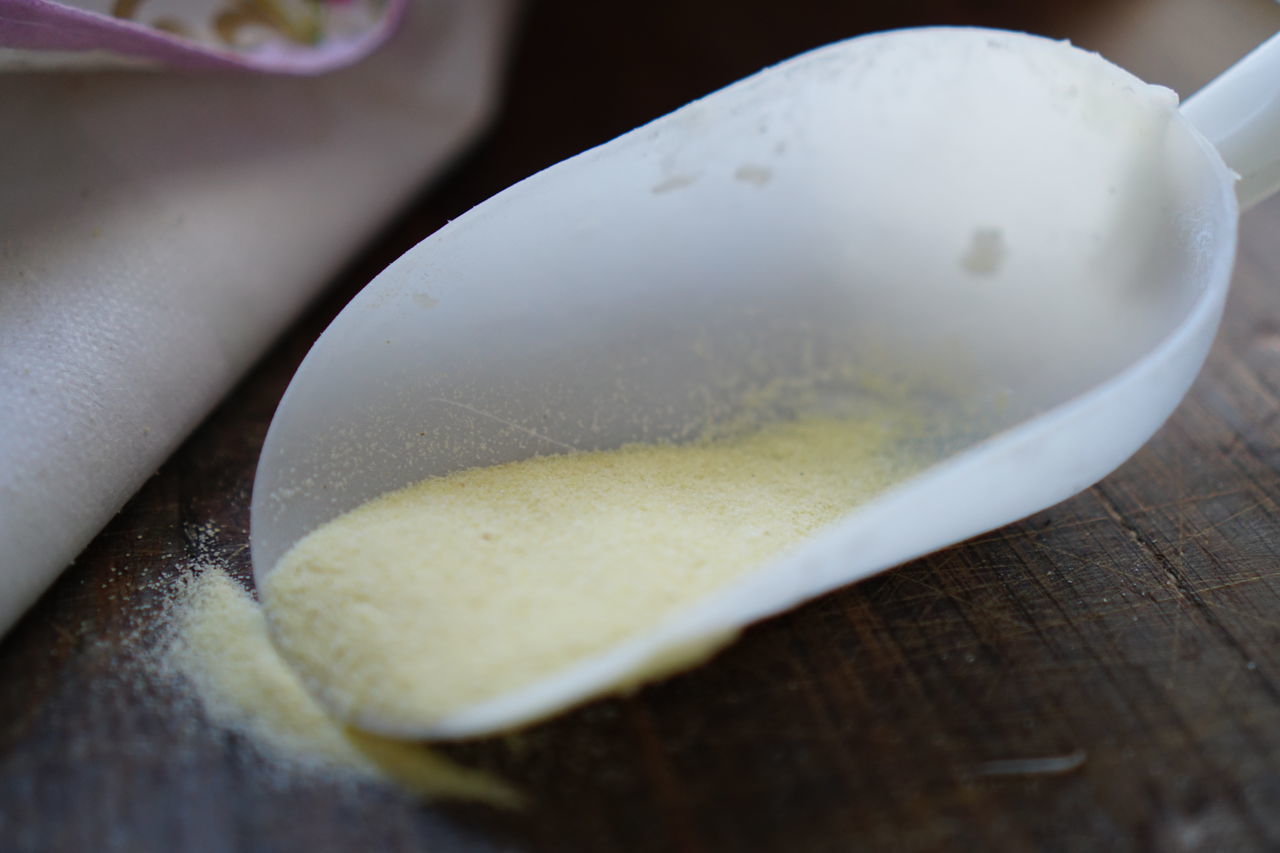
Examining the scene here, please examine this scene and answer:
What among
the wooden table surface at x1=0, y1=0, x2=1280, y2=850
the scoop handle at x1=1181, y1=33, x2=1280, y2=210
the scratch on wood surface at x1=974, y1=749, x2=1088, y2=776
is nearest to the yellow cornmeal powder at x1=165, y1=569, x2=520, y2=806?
the wooden table surface at x1=0, y1=0, x2=1280, y2=850

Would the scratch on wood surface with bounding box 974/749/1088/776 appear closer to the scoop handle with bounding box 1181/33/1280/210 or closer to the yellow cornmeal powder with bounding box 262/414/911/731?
the yellow cornmeal powder with bounding box 262/414/911/731

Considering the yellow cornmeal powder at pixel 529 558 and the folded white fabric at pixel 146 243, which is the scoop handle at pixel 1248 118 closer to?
the yellow cornmeal powder at pixel 529 558

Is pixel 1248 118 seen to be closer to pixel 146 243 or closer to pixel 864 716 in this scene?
pixel 864 716

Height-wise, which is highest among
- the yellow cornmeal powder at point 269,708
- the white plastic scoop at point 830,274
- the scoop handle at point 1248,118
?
the scoop handle at point 1248,118

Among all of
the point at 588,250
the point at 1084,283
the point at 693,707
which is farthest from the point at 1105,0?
the point at 693,707

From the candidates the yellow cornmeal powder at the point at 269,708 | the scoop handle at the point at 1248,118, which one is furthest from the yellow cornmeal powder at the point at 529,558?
the scoop handle at the point at 1248,118

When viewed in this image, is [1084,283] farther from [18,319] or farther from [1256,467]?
[18,319]
